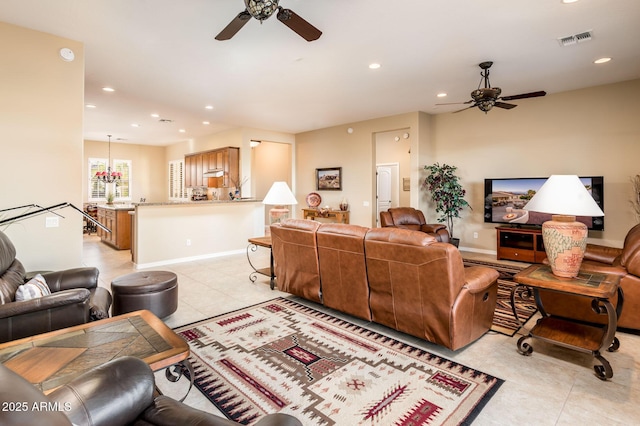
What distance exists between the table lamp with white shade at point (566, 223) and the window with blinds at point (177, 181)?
10363 millimetres

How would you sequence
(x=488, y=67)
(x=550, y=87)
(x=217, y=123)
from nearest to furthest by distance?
(x=488, y=67) < (x=550, y=87) < (x=217, y=123)

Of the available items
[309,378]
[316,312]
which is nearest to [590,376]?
[309,378]

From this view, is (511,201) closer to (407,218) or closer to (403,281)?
(407,218)

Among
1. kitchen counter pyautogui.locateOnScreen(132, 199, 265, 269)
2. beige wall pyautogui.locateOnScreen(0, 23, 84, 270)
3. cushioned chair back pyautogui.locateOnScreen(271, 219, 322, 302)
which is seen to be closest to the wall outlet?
beige wall pyautogui.locateOnScreen(0, 23, 84, 270)

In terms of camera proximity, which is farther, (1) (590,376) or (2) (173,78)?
(2) (173,78)

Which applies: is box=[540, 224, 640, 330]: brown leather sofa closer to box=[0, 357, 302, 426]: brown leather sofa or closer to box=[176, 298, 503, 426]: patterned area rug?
box=[176, 298, 503, 426]: patterned area rug

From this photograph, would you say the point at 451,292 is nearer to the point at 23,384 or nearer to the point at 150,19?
the point at 23,384

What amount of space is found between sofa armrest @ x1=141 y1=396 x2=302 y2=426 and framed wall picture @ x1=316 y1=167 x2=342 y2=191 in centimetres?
710

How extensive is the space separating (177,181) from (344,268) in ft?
32.3

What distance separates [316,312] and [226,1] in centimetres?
311

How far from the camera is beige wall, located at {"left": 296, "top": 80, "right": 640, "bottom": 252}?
16.6ft

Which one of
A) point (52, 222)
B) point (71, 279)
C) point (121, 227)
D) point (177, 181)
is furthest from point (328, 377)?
point (177, 181)

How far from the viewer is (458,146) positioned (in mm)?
6848

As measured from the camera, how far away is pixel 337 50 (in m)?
3.78
